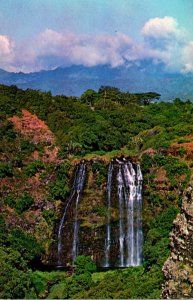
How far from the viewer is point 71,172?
2589 centimetres

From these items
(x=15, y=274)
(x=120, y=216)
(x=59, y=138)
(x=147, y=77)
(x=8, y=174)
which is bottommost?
(x=15, y=274)

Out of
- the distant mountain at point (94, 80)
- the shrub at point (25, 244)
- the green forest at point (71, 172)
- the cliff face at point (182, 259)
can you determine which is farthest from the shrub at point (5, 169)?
the distant mountain at point (94, 80)

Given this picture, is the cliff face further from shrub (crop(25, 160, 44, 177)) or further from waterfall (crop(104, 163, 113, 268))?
shrub (crop(25, 160, 44, 177))

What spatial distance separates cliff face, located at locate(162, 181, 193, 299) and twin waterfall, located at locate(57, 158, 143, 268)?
572 inches

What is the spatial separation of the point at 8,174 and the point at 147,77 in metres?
57.7

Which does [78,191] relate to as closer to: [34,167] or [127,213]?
[127,213]

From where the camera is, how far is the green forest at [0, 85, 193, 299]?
59.4ft

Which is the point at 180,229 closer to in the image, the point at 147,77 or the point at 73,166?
the point at 73,166

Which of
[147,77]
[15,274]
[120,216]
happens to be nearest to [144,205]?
[120,216]

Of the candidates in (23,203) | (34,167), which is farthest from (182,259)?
(34,167)

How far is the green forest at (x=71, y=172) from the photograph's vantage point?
18.1 m

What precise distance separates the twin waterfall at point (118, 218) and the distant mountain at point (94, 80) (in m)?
45.7

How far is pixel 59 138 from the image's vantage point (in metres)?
28.7

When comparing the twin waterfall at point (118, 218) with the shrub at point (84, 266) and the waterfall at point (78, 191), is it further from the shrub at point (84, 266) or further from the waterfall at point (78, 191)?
the shrub at point (84, 266)
